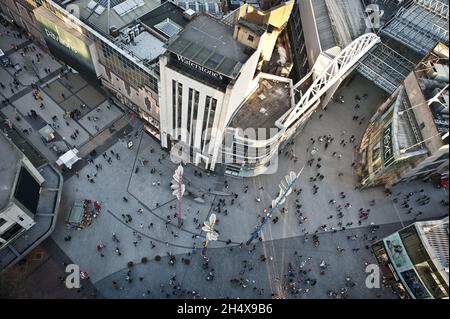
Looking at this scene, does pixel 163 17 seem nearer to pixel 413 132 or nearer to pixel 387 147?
pixel 387 147

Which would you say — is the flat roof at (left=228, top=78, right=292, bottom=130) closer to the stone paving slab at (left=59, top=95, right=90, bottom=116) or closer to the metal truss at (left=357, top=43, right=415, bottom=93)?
the metal truss at (left=357, top=43, right=415, bottom=93)

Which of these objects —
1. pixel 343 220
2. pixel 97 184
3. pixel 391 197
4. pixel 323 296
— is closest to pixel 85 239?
pixel 97 184

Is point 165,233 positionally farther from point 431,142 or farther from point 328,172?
point 431,142

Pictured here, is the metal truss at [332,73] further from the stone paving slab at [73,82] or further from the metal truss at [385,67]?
the stone paving slab at [73,82]

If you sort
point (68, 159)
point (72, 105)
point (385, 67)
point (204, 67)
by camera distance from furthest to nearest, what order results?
point (385, 67)
point (72, 105)
point (68, 159)
point (204, 67)

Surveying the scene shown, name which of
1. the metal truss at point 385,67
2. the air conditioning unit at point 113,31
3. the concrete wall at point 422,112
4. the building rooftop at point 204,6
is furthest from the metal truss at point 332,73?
the air conditioning unit at point 113,31

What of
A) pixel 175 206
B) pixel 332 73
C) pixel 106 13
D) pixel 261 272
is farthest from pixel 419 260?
pixel 106 13
